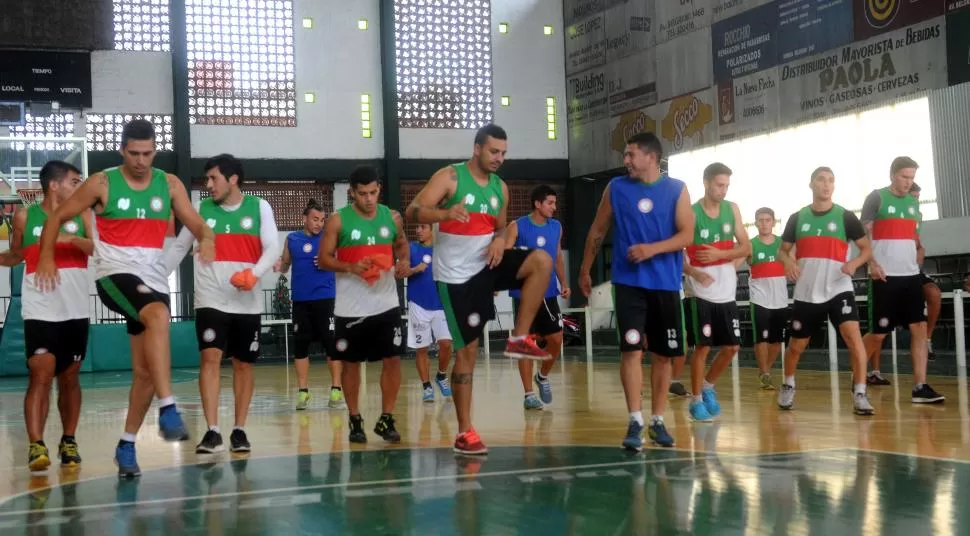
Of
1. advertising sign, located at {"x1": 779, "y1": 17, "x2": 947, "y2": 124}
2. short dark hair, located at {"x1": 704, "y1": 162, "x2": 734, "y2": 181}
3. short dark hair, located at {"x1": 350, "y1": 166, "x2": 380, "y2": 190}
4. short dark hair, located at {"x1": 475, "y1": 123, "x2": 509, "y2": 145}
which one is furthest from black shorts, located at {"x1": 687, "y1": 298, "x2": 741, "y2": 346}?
advertising sign, located at {"x1": 779, "y1": 17, "x2": 947, "y2": 124}

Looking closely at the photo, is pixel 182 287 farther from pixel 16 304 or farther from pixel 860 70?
pixel 860 70

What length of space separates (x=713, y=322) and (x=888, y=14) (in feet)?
40.9

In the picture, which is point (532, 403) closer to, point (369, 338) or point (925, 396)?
point (369, 338)

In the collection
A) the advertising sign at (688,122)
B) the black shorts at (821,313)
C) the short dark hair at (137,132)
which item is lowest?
the black shorts at (821,313)

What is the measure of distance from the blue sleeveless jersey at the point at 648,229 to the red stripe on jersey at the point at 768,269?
20.8 feet

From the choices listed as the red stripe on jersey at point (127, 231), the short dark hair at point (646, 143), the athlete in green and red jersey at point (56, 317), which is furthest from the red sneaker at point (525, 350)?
the athlete in green and red jersey at point (56, 317)

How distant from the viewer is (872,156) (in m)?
20.6

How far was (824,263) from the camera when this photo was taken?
9.33 meters

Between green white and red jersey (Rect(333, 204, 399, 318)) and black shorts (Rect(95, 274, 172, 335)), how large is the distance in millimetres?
1777

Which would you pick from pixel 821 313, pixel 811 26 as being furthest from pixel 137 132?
pixel 811 26

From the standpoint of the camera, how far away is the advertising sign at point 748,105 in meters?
22.6

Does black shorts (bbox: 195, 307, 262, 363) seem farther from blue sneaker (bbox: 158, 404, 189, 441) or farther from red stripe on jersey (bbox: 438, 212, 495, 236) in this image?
blue sneaker (bbox: 158, 404, 189, 441)

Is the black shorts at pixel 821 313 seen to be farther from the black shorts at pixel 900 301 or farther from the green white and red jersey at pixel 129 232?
the green white and red jersey at pixel 129 232

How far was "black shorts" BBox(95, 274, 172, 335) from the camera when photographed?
641 centimetres
